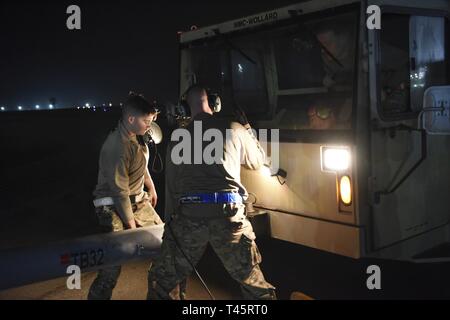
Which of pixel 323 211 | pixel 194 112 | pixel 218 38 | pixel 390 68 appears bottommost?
pixel 323 211

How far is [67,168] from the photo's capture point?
13703 mm

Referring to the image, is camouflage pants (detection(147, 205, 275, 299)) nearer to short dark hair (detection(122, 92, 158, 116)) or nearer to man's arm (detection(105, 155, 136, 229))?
man's arm (detection(105, 155, 136, 229))

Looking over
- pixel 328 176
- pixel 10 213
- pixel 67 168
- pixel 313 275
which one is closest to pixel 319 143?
pixel 328 176

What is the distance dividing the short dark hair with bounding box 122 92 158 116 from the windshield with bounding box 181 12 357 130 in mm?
1414

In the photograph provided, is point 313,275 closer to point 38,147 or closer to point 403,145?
point 403,145

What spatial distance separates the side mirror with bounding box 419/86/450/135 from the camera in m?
3.83

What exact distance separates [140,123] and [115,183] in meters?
0.53

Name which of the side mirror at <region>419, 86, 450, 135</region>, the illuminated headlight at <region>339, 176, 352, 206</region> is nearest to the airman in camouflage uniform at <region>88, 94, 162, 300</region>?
the illuminated headlight at <region>339, 176, 352, 206</region>

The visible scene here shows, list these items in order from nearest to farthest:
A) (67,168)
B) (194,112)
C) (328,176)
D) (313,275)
Result: (194,112), (328,176), (313,275), (67,168)

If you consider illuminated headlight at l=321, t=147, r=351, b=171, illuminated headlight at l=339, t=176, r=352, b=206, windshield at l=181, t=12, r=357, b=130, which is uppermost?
windshield at l=181, t=12, r=357, b=130

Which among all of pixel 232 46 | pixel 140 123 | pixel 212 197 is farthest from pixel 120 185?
pixel 232 46

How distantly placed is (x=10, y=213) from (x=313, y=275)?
611 centimetres

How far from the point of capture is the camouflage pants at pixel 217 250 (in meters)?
3.60

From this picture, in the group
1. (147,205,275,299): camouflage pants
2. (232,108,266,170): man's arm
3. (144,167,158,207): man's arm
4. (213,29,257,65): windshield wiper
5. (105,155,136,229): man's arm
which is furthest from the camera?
(213,29,257,65): windshield wiper
